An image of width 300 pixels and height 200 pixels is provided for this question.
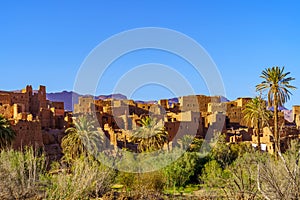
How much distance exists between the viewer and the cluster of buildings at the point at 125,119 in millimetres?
39344

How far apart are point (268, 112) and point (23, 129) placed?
868 inches

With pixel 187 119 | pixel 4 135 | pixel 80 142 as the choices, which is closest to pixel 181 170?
pixel 80 142

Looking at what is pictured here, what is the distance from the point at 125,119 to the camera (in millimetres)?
48406

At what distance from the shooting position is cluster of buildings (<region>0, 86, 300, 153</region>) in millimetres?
39344

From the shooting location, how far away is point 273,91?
94.8ft

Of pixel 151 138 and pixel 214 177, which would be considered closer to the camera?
pixel 214 177

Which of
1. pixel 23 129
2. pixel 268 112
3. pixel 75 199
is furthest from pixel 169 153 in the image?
pixel 75 199

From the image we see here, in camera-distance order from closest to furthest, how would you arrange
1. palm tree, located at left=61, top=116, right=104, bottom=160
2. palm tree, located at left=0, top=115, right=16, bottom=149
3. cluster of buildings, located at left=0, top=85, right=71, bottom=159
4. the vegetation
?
the vegetation < palm tree, located at left=0, top=115, right=16, bottom=149 < palm tree, located at left=61, top=116, right=104, bottom=160 < cluster of buildings, located at left=0, top=85, right=71, bottom=159

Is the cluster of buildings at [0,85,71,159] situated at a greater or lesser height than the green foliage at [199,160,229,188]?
A: greater

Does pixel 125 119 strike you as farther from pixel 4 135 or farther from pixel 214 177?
pixel 214 177

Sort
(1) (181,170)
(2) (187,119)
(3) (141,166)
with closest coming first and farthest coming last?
(3) (141,166) < (1) (181,170) < (2) (187,119)

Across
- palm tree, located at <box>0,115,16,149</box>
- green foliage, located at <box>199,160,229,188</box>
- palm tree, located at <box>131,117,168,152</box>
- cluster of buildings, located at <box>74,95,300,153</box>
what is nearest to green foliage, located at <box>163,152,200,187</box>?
green foliage, located at <box>199,160,229,188</box>

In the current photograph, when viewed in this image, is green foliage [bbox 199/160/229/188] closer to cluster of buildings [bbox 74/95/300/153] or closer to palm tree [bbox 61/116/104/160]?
palm tree [bbox 61/116/104/160]

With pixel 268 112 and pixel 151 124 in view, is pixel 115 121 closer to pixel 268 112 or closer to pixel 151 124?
pixel 151 124
